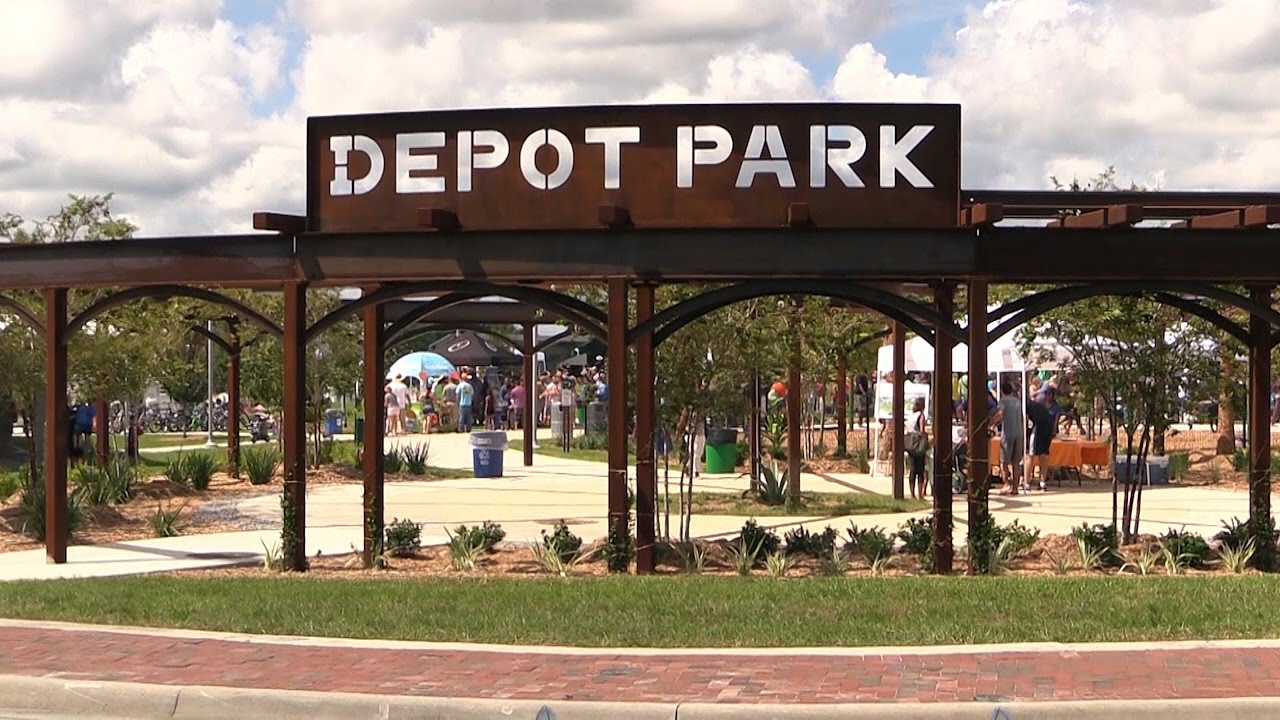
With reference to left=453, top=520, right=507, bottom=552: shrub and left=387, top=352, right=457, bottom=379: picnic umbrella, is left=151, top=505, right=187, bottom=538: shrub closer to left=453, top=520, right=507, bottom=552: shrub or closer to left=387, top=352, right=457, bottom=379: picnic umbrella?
left=453, top=520, right=507, bottom=552: shrub

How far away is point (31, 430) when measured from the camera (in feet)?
68.2

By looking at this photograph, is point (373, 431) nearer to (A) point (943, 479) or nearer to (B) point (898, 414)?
(A) point (943, 479)

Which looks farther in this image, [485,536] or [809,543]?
[485,536]

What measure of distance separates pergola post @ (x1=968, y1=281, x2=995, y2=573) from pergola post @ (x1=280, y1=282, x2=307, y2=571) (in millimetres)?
5842

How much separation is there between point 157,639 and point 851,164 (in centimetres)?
682

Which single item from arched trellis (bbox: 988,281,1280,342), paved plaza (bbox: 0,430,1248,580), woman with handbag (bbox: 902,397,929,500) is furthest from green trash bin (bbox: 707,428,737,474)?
arched trellis (bbox: 988,281,1280,342)

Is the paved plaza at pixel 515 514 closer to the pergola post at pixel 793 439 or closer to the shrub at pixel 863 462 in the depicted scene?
Result: the shrub at pixel 863 462

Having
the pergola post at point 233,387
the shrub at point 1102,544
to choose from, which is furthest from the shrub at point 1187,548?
the pergola post at point 233,387

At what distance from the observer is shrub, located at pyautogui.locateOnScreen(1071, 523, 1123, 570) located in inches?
564

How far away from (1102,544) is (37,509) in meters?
11.0

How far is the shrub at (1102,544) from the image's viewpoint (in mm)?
14336

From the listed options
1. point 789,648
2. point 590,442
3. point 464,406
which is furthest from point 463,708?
point 464,406

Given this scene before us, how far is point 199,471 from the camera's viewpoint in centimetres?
2322

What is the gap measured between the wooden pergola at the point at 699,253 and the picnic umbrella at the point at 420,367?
1313 inches
